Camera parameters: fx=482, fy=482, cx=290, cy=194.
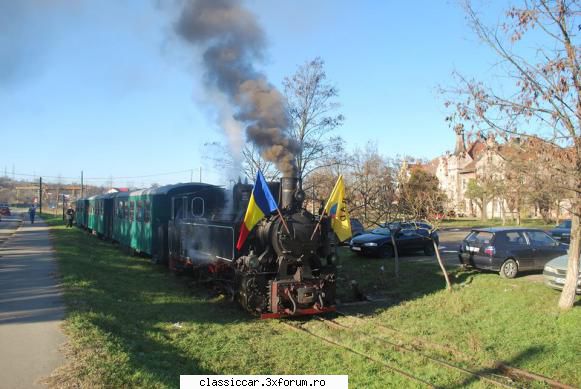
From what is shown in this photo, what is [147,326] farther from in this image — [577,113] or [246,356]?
[577,113]

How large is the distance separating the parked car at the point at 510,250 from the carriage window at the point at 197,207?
7334mm

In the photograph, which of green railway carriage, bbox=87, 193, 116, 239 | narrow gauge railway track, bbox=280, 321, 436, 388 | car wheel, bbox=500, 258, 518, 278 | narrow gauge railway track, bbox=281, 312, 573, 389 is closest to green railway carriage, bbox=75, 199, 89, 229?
green railway carriage, bbox=87, 193, 116, 239

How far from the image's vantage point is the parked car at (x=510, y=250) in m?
12.5

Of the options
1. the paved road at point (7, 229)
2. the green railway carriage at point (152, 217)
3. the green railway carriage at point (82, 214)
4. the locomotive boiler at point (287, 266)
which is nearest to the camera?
the locomotive boiler at point (287, 266)

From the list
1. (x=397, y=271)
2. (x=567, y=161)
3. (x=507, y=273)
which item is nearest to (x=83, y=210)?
(x=397, y=271)

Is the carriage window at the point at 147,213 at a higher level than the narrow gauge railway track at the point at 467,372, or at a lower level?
higher

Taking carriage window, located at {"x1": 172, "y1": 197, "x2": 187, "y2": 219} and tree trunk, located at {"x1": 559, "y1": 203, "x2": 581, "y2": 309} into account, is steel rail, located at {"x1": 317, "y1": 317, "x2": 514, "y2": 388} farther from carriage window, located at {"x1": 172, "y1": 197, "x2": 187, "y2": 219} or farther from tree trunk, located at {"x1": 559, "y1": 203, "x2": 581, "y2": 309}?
carriage window, located at {"x1": 172, "y1": 197, "x2": 187, "y2": 219}

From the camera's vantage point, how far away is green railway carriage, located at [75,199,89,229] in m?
35.6

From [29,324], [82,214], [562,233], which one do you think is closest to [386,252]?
[562,233]

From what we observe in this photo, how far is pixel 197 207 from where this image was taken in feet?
41.5

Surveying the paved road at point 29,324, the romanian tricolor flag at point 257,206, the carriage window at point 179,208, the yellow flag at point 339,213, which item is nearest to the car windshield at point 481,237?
the yellow flag at point 339,213

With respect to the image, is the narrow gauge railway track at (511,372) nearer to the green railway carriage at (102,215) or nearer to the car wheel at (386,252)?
the car wheel at (386,252)

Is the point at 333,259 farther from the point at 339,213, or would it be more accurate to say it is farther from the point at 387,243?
the point at 387,243

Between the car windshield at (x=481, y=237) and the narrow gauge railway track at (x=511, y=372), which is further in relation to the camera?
the car windshield at (x=481, y=237)
